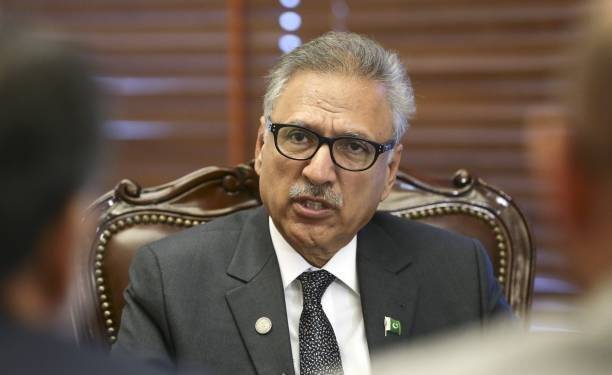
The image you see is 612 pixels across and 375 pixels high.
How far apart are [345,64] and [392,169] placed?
35 cm

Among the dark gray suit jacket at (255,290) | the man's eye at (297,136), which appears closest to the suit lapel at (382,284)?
the dark gray suit jacket at (255,290)

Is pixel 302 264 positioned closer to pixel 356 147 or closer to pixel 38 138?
pixel 356 147

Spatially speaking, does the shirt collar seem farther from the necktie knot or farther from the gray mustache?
the gray mustache

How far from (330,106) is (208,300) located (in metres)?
0.58

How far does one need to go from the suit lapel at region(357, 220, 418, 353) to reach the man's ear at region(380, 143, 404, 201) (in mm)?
110

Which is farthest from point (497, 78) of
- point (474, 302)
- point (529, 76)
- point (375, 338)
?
point (375, 338)

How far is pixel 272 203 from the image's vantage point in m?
2.49

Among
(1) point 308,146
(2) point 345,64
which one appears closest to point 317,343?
(1) point 308,146

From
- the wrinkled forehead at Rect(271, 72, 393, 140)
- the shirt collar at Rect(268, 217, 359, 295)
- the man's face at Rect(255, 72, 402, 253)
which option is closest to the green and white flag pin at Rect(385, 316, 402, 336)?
the shirt collar at Rect(268, 217, 359, 295)

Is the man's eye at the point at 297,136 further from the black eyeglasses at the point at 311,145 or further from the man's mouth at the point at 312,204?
the man's mouth at the point at 312,204

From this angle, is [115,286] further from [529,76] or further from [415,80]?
[529,76]

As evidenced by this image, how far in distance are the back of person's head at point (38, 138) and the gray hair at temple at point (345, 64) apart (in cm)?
149

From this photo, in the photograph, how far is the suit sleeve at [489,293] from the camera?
2.61m

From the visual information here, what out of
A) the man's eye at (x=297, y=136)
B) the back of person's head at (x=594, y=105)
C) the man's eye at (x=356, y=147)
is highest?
the back of person's head at (x=594, y=105)
